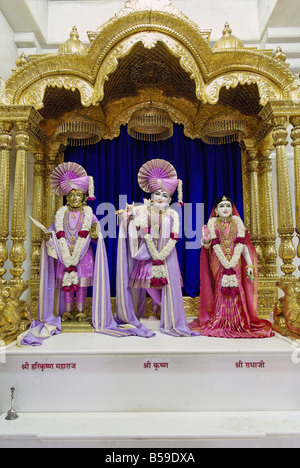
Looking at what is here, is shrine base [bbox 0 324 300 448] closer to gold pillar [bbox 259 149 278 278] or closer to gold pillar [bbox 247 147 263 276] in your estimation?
gold pillar [bbox 259 149 278 278]

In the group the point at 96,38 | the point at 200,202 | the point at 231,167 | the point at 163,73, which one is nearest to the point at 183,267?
the point at 200,202

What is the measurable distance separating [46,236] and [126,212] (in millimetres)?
909

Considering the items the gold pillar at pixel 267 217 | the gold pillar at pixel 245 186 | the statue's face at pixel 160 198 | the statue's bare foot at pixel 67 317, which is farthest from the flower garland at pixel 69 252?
the gold pillar at pixel 267 217

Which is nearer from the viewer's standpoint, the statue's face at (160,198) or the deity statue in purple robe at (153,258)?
the deity statue in purple robe at (153,258)

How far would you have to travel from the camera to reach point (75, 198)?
12.7 feet

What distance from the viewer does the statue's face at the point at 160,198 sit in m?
3.81

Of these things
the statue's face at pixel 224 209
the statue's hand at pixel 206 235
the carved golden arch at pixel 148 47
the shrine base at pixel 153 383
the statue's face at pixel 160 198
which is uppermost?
the carved golden arch at pixel 148 47

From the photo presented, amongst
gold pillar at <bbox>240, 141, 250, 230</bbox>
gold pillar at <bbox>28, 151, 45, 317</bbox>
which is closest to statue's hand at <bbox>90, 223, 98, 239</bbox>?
gold pillar at <bbox>28, 151, 45, 317</bbox>

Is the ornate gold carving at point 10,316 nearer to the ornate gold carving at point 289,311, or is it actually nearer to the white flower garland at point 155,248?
the white flower garland at point 155,248

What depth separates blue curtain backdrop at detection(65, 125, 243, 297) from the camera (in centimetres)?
440

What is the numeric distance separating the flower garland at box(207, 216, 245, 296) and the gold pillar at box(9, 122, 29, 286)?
194 cm

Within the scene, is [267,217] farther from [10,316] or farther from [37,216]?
[10,316]

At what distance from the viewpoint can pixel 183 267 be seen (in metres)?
4.37

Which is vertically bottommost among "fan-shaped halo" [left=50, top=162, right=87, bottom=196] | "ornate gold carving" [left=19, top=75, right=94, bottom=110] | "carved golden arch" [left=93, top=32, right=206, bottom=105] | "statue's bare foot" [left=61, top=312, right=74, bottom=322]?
"statue's bare foot" [left=61, top=312, right=74, bottom=322]
